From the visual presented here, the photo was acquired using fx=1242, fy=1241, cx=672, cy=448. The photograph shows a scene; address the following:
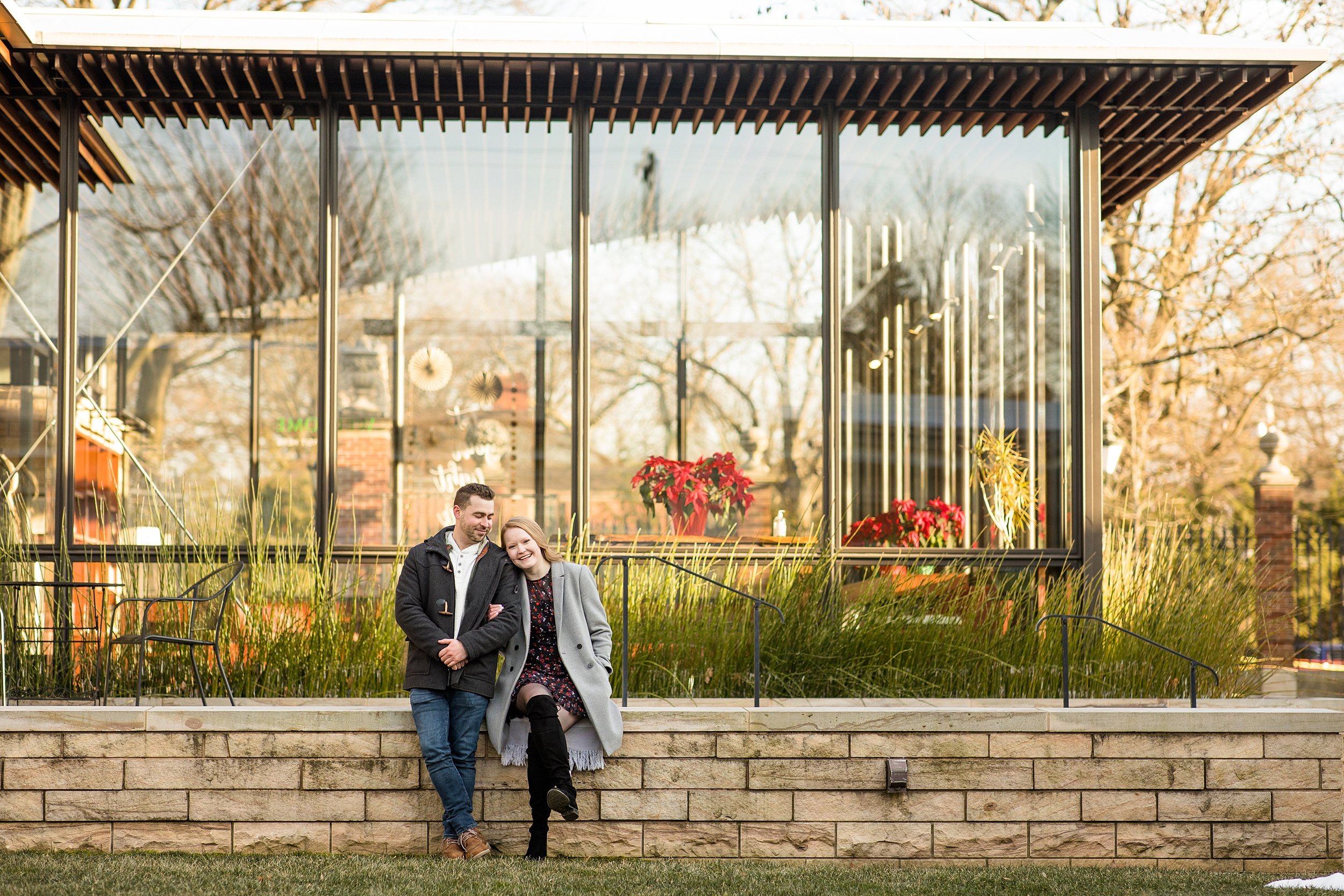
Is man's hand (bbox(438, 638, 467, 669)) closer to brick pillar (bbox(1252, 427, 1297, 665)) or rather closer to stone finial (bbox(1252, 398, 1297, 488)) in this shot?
brick pillar (bbox(1252, 427, 1297, 665))

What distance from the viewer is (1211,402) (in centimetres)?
1992

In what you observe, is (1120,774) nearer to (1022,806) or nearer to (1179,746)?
(1179,746)

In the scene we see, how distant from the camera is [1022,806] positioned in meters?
4.95

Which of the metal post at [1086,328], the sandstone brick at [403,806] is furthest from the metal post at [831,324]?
the sandstone brick at [403,806]

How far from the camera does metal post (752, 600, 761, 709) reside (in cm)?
505

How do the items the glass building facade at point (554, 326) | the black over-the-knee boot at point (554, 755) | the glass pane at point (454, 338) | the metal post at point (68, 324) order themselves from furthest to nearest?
the glass pane at point (454, 338) → the glass building facade at point (554, 326) → the metal post at point (68, 324) → the black over-the-knee boot at point (554, 755)

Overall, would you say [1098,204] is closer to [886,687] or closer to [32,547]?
[886,687]

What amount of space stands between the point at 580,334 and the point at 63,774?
3649mm

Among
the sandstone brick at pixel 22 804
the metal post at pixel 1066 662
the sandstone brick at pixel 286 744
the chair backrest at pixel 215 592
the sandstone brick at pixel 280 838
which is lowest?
the sandstone brick at pixel 280 838

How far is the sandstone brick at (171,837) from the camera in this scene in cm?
475

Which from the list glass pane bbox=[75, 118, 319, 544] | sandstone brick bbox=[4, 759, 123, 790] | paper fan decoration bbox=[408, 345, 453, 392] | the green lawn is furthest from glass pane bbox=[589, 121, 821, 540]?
sandstone brick bbox=[4, 759, 123, 790]

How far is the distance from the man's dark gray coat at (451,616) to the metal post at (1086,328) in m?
3.70

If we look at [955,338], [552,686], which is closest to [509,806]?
[552,686]

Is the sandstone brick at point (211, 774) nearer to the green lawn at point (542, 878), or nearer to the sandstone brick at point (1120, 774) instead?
the green lawn at point (542, 878)
